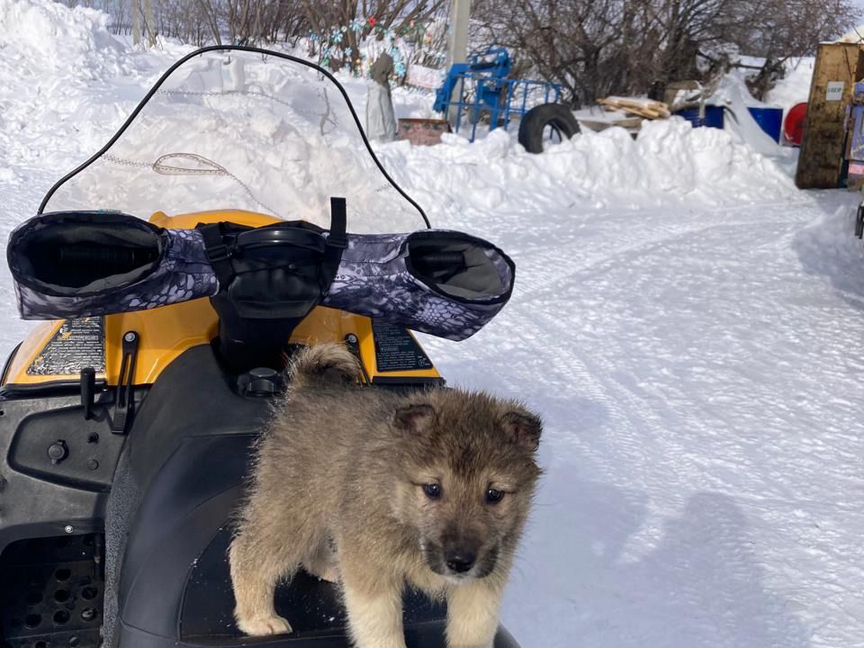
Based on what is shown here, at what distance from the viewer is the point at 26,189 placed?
30.1 feet

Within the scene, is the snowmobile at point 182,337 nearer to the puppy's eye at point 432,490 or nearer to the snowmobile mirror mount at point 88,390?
the snowmobile mirror mount at point 88,390

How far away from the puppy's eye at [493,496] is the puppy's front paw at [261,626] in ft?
1.75

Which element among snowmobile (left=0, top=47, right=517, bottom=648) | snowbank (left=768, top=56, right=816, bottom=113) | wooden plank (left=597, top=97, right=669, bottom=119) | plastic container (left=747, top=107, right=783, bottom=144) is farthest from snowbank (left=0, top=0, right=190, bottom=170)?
snowbank (left=768, top=56, right=816, bottom=113)

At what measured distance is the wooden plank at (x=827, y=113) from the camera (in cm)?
1300

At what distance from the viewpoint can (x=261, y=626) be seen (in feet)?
6.42

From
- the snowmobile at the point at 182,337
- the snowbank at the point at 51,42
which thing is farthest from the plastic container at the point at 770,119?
the snowmobile at the point at 182,337

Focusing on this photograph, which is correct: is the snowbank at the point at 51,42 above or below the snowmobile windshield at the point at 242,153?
above

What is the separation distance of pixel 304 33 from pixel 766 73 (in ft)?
34.6

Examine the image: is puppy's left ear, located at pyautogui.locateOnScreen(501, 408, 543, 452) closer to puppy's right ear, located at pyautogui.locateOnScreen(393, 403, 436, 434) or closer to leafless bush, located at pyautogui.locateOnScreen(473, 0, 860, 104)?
puppy's right ear, located at pyautogui.locateOnScreen(393, 403, 436, 434)

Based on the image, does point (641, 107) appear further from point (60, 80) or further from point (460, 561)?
point (460, 561)

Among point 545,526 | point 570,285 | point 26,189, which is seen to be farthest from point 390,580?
point 26,189

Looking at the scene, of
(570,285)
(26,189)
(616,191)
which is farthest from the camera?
(616,191)

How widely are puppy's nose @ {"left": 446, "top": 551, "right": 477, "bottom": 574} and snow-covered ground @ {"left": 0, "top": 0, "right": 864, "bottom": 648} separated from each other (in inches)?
64.5

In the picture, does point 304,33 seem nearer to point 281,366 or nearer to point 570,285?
point 570,285
